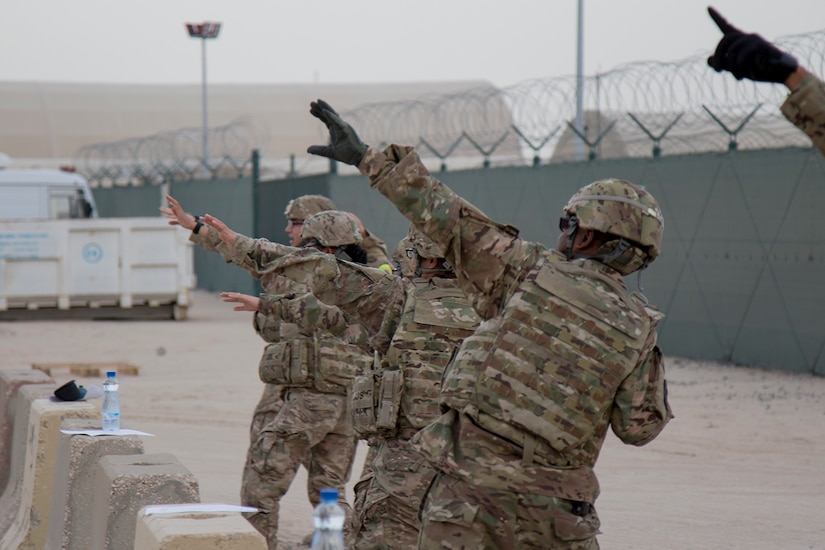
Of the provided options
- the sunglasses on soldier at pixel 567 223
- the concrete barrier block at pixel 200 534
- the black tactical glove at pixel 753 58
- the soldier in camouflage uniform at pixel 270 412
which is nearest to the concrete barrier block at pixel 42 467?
the soldier in camouflage uniform at pixel 270 412

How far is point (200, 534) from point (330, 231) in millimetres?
2655

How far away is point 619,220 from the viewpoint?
3383mm

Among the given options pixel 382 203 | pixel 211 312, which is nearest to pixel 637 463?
pixel 382 203

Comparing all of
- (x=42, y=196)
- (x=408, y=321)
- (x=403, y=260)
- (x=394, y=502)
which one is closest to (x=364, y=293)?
(x=408, y=321)

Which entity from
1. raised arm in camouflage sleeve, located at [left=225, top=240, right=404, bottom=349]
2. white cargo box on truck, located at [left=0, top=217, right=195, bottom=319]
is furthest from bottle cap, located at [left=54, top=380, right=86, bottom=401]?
white cargo box on truck, located at [left=0, top=217, right=195, bottom=319]

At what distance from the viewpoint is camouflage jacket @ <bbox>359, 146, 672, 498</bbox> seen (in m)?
3.27

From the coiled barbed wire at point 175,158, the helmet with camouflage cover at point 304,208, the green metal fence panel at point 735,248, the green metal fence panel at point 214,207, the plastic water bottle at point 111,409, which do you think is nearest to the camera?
the plastic water bottle at point 111,409

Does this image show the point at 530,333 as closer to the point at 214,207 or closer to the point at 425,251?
the point at 425,251

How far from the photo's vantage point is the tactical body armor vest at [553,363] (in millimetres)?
3264

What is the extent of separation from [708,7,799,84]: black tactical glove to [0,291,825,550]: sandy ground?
3.91 m

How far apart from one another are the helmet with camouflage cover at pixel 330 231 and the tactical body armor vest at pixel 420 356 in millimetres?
1192

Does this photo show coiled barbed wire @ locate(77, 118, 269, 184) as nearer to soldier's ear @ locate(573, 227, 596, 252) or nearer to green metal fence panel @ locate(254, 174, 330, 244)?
green metal fence panel @ locate(254, 174, 330, 244)

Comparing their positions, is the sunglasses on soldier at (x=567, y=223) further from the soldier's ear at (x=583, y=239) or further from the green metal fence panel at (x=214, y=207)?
the green metal fence panel at (x=214, y=207)

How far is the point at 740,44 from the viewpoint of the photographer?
9.00 feet
